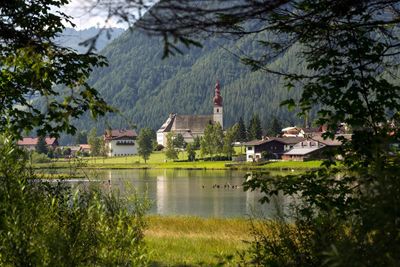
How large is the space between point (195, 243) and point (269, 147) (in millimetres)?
129561

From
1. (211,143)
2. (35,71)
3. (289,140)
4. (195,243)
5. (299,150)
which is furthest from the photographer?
(211,143)

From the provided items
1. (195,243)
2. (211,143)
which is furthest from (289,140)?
(195,243)

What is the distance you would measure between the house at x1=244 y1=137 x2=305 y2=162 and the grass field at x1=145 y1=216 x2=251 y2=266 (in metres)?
116

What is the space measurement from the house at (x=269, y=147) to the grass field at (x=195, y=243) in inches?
4564

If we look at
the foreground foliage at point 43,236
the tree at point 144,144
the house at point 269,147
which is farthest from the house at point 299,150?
the foreground foliage at point 43,236

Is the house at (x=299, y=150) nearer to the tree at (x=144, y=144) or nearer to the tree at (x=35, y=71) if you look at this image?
the tree at (x=144, y=144)

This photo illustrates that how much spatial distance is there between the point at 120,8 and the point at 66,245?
8.19 feet

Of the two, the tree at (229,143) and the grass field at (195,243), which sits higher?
the tree at (229,143)

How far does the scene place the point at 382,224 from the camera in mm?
3625

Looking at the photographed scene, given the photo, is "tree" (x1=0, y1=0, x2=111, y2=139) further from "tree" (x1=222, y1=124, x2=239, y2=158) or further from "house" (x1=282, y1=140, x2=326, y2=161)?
"tree" (x1=222, y1=124, x2=239, y2=158)

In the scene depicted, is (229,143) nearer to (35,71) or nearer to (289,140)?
(289,140)

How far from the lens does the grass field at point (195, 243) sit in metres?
11.4

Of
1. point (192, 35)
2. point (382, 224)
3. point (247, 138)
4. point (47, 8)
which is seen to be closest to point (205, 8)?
point (192, 35)

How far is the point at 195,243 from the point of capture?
15297 mm
